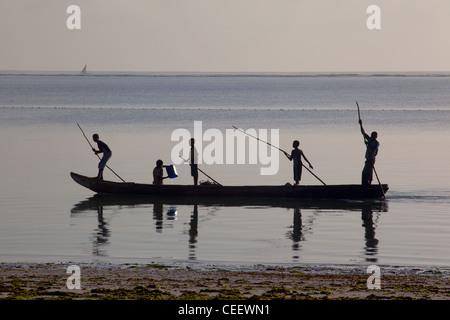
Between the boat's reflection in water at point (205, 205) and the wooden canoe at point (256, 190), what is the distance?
16 centimetres

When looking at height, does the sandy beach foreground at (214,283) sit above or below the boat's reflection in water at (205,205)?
below

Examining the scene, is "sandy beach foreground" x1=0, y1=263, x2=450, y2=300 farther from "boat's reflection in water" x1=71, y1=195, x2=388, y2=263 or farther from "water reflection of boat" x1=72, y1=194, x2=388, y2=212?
"water reflection of boat" x1=72, y1=194, x2=388, y2=212

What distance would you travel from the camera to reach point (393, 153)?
3738 centimetres

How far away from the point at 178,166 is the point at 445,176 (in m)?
10.3

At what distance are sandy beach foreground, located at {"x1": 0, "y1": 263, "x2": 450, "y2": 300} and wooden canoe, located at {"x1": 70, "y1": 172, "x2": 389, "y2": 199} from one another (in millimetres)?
9317

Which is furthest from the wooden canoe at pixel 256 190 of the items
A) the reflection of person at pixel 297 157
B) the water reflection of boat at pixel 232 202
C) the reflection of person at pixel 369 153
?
the reflection of person at pixel 297 157

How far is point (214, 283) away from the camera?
41.8ft

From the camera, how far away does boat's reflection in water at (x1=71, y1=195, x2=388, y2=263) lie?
63.5ft

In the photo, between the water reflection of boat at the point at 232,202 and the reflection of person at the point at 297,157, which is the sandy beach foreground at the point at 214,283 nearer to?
the water reflection of boat at the point at 232,202

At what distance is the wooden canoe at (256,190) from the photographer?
23.8 meters

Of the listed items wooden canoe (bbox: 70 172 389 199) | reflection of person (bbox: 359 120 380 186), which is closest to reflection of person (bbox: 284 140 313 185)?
wooden canoe (bbox: 70 172 389 199)

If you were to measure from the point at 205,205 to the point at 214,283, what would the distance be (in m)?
10.9

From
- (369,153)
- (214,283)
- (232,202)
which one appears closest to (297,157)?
(369,153)
